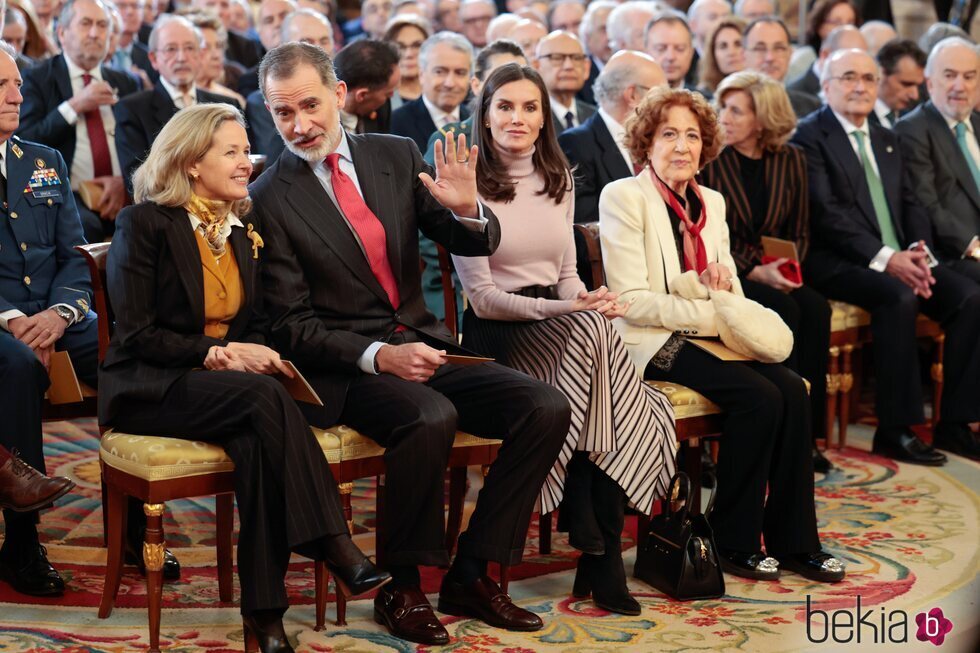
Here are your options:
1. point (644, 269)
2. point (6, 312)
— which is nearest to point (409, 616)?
point (644, 269)

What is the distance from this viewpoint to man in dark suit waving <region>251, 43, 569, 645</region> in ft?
10.5

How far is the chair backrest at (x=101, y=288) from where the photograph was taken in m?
3.41

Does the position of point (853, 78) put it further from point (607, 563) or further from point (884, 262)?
point (607, 563)

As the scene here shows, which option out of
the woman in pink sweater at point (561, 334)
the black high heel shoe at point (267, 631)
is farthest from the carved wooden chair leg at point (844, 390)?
the black high heel shoe at point (267, 631)

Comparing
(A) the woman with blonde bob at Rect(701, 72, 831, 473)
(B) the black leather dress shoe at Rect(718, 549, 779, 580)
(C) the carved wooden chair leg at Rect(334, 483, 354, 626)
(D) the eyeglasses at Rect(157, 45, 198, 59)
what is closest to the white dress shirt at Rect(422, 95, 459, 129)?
(D) the eyeglasses at Rect(157, 45, 198, 59)

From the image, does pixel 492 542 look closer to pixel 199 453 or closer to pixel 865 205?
pixel 199 453

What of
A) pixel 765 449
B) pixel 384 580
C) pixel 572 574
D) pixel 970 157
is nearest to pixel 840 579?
pixel 765 449

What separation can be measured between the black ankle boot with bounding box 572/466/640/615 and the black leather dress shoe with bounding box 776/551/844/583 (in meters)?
0.56

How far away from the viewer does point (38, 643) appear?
10.1ft

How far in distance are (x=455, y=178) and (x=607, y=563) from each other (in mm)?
1074

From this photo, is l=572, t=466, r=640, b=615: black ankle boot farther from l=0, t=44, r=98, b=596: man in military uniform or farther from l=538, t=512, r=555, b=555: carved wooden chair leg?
l=0, t=44, r=98, b=596: man in military uniform

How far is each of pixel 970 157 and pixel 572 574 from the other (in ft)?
10.1

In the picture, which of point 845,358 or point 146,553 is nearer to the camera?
point 146,553

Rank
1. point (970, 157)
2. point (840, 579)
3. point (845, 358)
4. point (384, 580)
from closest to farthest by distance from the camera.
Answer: point (384, 580) < point (840, 579) < point (845, 358) < point (970, 157)
